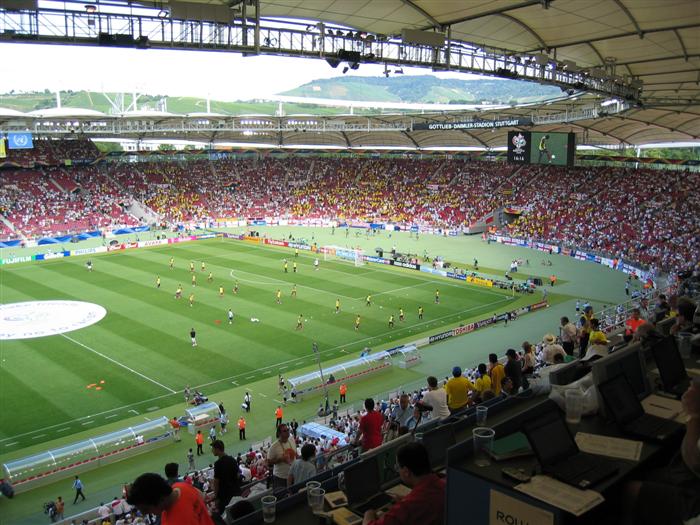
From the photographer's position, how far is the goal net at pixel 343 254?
2086 inches

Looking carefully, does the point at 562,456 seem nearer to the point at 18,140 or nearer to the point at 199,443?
the point at 199,443

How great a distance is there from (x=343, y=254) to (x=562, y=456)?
51.2 metres

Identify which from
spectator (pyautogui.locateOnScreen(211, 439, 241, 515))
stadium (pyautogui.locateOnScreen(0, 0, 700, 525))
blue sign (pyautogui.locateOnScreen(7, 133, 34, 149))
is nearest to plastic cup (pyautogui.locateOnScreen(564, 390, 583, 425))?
stadium (pyautogui.locateOnScreen(0, 0, 700, 525))

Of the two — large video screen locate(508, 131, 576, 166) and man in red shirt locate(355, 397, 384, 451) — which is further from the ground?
large video screen locate(508, 131, 576, 166)

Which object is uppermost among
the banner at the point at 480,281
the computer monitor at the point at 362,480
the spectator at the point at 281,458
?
the computer monitor at the point at 362,480

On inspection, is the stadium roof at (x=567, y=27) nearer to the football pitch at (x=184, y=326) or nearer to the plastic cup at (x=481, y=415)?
the plastic cup at (x=481, y=415)

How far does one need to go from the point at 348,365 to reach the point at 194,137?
6010 centimetres

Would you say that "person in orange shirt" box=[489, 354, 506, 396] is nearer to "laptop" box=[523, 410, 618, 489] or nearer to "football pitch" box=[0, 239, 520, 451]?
"laptop" box=[523, 410, 618, 489]

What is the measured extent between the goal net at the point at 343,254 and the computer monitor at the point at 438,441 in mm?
46197

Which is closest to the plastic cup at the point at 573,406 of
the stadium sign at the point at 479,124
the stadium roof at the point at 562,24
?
the stadium roof at the point at 562,24

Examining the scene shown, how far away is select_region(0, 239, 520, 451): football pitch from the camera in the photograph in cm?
2586

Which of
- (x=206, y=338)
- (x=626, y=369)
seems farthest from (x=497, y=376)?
(x=206, y=338)

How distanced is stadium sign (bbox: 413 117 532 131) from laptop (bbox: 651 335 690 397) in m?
45.6

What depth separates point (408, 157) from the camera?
8806cm
